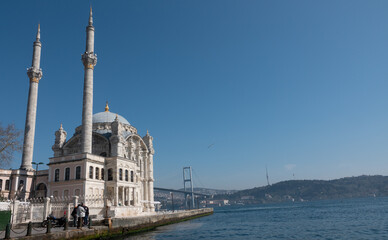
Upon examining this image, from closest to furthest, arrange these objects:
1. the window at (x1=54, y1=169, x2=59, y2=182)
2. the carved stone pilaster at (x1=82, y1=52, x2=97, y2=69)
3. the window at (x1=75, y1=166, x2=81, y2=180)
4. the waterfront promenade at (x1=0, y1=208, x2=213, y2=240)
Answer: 1. the waterfront promenade at (x1=0, y1=208, x2=213, y2=240)
2. the window at (x1=75, y1=166, x2=81, y2=180)
3. the window at (x1=54, y1=169, x2=59, y2=182)
4. the carved stone pilaster at (x1=82, y1=52, x2=97, y2=69)

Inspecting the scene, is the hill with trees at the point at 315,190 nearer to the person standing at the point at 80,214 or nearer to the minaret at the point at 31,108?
the minaret at the point at 31,108

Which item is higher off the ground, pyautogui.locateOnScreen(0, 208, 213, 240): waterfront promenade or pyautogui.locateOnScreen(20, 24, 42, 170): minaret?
pyautogui.locateOnScreen(20, 24, 42, 170): minaret

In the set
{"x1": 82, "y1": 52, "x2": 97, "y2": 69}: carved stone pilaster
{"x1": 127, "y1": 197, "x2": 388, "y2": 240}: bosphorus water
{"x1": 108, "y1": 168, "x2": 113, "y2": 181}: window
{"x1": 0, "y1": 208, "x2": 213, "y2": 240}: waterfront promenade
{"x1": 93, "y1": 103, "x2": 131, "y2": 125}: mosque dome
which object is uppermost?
{"x1": 82, "y1": 52, "x2": 97, "y2": 69}: carved stone pilaster

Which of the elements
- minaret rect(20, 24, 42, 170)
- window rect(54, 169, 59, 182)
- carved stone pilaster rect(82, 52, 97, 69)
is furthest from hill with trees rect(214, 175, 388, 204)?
window rect(54, 169, 59, 182)

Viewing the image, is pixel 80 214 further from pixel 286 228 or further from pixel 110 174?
pixel 286 228

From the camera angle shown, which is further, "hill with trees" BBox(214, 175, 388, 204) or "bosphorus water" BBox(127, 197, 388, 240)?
"hill with trees" BBox(214, 175, 388, 204)

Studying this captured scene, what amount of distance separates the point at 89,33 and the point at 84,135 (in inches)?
491

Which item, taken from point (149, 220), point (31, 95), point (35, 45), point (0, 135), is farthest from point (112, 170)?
point (35, 45)

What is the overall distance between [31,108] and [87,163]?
13408 millimetres

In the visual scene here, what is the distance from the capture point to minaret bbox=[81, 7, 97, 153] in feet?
111

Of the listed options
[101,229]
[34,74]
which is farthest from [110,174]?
[34,74]

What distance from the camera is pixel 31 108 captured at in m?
39.2

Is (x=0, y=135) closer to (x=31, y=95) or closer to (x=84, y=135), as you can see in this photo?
(x=84, y=135)

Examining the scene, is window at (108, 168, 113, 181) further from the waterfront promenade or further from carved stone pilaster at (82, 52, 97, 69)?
carved stone pilaster at (82, 52, 97, 69)
